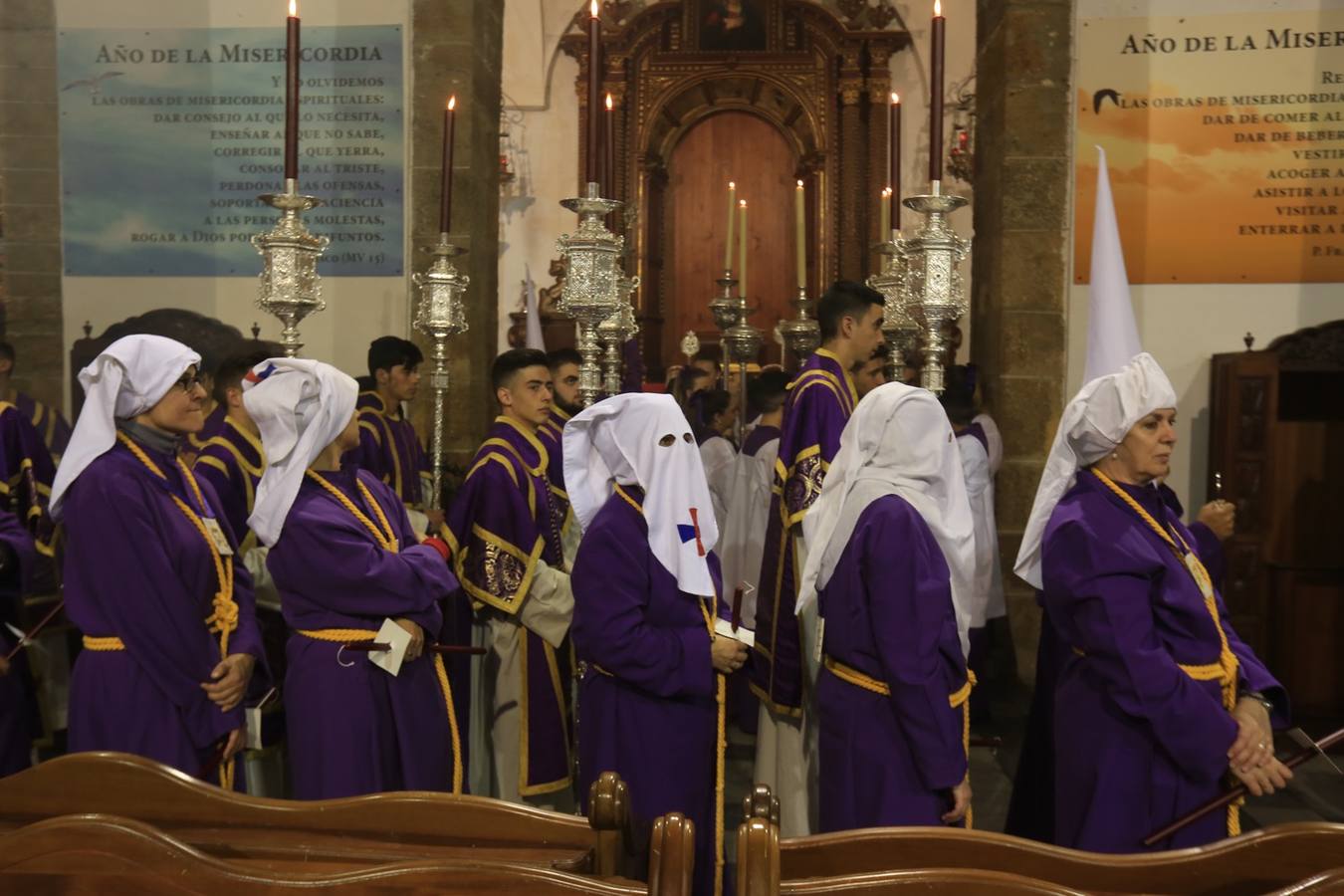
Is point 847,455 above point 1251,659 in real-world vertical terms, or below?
above

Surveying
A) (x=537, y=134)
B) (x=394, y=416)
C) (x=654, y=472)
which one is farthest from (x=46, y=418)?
(x=537, y=134)

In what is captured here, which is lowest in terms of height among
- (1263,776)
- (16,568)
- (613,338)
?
(1263,776)

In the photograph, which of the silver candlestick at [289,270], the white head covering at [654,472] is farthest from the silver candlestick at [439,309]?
the white head covering at [654,472]

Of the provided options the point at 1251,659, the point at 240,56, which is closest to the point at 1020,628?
the point at 1251,659

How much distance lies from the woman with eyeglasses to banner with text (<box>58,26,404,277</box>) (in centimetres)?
330

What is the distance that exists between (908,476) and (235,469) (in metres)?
2.51

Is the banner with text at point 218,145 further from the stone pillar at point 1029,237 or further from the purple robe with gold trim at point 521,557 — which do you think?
the stone pillar at point 1029,237

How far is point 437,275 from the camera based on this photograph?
429 centimetres

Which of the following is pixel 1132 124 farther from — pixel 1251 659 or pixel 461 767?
pixel 461 767

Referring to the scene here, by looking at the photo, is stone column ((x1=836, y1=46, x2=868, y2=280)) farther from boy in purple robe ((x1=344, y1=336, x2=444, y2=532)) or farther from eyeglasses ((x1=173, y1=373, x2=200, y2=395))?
eyeglasses ((x1=173, y1=373, x2=200, y2=395))

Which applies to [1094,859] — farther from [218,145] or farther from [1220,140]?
[218,145]

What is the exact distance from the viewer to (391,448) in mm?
5641

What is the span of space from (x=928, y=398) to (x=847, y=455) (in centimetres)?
27

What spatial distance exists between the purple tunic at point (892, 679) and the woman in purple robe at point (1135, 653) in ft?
1.00
